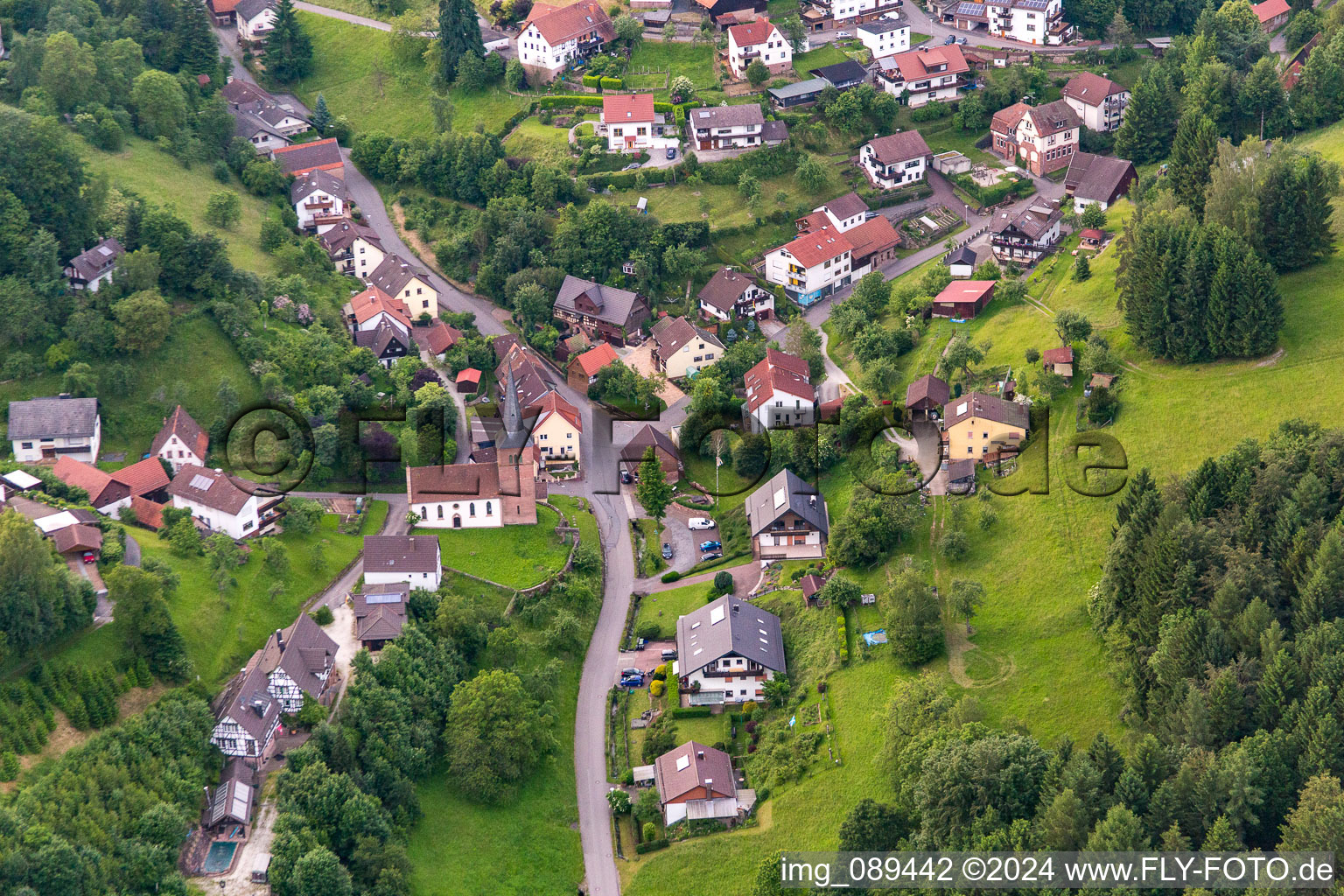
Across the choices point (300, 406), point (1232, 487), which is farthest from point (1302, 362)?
point (300, 406)

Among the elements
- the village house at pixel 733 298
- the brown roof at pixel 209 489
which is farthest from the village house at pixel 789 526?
the brown roof at pixel 209 489

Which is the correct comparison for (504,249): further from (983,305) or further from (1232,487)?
(1232,487)

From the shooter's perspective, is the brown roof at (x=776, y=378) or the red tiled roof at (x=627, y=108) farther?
the red tiled roof at (x=627, y=108)

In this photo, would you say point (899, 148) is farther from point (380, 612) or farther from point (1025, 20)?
point (380, 612)

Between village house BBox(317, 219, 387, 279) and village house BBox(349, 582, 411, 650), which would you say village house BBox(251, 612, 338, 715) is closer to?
village house BBox(349, 582, 411, 650)

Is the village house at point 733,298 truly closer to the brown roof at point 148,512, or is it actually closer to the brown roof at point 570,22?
the brown roof at point 570,22

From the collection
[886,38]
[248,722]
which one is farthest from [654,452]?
[886,38]
